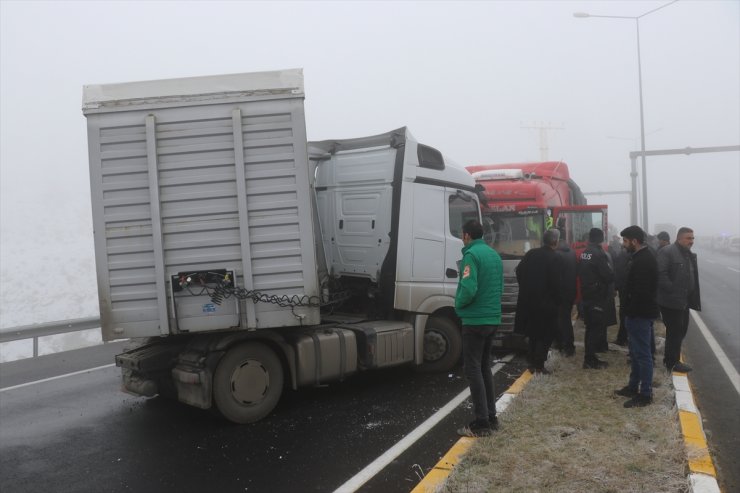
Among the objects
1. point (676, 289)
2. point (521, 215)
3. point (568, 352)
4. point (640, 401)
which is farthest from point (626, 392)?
point (521, 215)

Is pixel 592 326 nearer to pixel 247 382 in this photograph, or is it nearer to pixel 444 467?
pixel 444 467

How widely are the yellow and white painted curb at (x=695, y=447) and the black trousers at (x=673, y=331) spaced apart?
1.91 ft

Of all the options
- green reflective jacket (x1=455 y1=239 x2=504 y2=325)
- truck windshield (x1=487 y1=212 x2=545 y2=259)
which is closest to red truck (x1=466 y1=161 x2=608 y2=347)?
truck windshield (x1=487 y1=212 x2=545 y2=259)

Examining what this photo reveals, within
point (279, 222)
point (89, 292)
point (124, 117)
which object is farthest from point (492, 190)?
point (89, 292)

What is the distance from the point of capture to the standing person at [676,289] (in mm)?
6527

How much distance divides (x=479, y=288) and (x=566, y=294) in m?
3.05

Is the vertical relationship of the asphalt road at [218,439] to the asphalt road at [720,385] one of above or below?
above

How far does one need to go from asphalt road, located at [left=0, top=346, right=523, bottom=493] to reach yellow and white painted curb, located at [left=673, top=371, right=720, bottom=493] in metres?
1.83

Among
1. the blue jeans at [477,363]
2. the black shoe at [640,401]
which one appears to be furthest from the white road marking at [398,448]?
the black shoe at [640,401]

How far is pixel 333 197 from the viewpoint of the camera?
7332 millimetres

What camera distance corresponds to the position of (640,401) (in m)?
5.49

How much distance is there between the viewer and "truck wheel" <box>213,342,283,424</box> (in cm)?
539

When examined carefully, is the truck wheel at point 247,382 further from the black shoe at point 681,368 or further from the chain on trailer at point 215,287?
the black shoe at point 681,368

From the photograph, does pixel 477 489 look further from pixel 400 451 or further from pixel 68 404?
pixel 68 404
